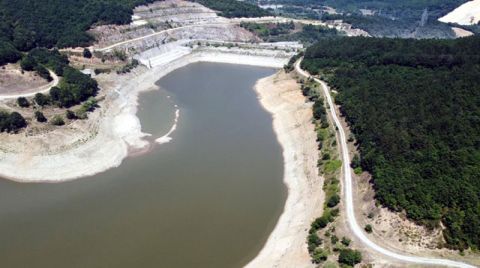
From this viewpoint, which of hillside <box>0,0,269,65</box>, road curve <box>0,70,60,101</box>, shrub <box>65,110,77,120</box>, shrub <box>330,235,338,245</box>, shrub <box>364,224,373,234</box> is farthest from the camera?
hillside <box>0,0,269,65</box>

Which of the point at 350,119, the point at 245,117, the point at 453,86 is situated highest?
the point at 453,86

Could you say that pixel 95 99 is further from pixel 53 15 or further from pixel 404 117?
pixel 404 117

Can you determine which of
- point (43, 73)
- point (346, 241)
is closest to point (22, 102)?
point (43, 73)

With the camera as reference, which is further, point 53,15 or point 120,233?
point 53,15

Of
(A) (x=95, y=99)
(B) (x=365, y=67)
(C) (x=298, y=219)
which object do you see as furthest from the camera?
(B) (x=365, y=67)

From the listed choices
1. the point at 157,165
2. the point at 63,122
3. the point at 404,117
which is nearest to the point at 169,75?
the point at 63,122

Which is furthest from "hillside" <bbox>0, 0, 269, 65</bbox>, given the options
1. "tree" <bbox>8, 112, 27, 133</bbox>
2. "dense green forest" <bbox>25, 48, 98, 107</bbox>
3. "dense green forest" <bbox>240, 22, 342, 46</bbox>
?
"dense green forest" <bbox>240, 22, 342, 46</bbox>

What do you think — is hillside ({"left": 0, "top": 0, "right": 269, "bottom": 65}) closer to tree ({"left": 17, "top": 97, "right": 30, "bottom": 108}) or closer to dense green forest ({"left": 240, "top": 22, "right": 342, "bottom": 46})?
tree ({"left": 17, "top": 97, "right": 30, "bottom": 108})
